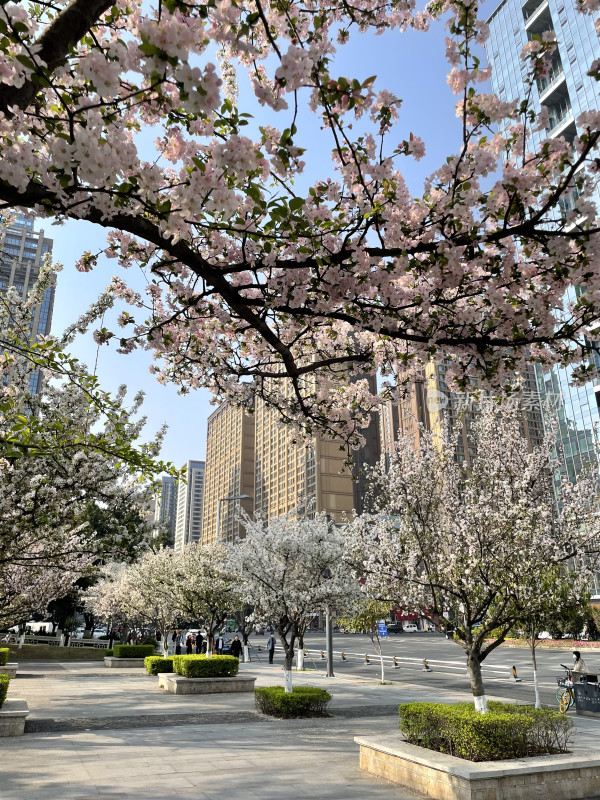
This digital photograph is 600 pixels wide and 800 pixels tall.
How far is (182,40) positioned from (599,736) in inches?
591

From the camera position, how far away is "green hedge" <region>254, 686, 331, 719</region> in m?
14.2

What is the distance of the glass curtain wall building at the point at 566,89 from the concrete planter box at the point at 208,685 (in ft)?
131

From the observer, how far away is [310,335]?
827cm

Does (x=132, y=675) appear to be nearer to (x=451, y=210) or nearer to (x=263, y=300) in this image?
(x=263, y=300)

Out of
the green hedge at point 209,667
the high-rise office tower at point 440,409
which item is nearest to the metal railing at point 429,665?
the green hedge at point 209,667

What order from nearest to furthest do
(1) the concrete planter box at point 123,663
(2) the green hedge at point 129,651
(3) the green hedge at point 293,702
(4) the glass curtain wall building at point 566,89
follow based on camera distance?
(3) the green hedge at point 293,702 < (1) the concrete planter box at point 123,663 < (2) the green hedge at point 129,651 < (4) the glass curtain wall building at point 566,89

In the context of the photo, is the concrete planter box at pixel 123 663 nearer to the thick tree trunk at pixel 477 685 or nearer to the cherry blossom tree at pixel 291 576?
the cherry blossom tree at pixel 291 576

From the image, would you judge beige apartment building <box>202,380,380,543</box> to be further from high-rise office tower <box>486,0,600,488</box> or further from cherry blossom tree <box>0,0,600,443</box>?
cherry blossom tree <box>0,0,600,443</box>

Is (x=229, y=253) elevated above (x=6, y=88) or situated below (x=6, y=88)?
above

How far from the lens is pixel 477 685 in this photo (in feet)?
30.5

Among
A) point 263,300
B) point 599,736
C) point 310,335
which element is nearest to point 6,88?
point 263,300

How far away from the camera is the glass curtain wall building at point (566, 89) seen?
5503 centimetres

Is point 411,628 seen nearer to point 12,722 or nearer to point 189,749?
point 12,722

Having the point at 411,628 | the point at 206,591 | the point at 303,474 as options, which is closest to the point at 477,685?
the point at 206,591
